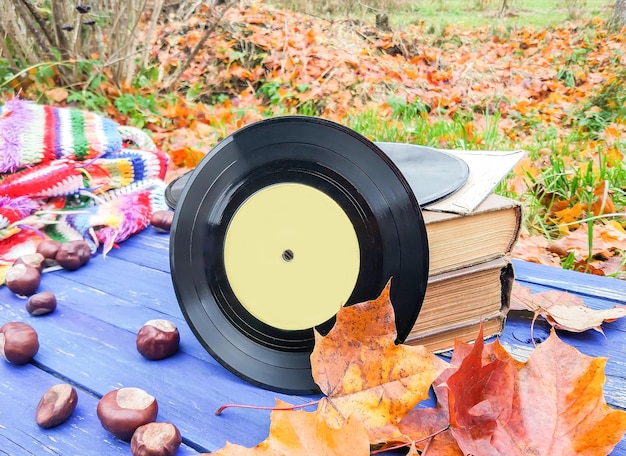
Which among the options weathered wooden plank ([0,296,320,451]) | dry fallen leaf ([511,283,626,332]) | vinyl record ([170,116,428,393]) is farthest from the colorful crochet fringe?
dry fallen leaf ([511,283,626,332])

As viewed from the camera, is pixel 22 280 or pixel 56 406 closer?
pixel 56 406

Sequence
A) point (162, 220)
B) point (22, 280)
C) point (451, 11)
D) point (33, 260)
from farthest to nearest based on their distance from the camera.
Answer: point (451, 11)
point (162, 220)
point (33, 260)
point (22, 280)

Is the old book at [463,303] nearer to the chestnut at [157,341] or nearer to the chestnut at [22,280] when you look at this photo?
the chestnut at [157,341]

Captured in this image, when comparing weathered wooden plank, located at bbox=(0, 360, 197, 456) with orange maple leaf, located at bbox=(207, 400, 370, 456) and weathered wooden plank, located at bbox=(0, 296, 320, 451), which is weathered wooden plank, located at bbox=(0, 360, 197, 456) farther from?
orange maple leaf, located at bbox=(207, 400, 370, 456)

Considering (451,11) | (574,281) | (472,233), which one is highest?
(451,11)

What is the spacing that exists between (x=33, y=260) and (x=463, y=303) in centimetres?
95

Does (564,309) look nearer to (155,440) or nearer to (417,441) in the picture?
(417,441)

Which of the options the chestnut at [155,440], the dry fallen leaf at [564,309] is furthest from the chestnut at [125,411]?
the dry fallen leaf at [564,309]

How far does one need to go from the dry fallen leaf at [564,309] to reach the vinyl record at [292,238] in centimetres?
35

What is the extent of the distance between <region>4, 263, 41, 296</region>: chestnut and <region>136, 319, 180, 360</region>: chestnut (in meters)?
0.37

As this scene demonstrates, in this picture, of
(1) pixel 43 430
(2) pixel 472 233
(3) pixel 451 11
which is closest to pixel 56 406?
Answer: (1) pixel 43 430

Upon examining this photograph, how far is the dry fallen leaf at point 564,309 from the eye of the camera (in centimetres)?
89

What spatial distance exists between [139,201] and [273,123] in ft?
2.88

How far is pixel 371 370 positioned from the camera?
64 centimetres
